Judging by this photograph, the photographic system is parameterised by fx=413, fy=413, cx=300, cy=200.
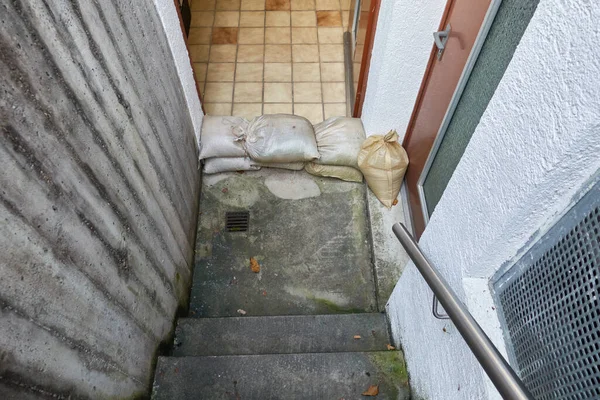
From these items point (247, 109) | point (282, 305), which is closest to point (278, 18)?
point (247, 109)

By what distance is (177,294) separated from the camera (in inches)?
108

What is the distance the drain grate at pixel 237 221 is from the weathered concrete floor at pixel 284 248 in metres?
0.04

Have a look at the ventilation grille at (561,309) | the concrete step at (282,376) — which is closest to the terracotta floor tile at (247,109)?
the concrete step at (282,376)

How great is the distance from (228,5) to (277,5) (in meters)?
0.61

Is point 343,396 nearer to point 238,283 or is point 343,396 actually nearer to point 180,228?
point 238,283

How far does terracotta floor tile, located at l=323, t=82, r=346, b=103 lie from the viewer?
14.3 feet

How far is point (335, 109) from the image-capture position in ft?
14.1

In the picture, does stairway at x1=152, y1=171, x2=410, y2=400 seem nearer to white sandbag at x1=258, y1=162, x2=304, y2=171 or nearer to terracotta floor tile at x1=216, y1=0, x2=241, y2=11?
white sandbag at x1=258, y1=162, x2=304, y2=171

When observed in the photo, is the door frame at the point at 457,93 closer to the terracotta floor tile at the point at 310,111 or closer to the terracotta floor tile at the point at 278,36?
the terracotta floor tile at the point at 310,111

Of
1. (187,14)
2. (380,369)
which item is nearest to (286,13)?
(187,14)

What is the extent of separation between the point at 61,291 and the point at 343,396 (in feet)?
5.18

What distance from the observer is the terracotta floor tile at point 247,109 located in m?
4.23

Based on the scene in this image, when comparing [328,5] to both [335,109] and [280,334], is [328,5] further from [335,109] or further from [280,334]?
[280,334]

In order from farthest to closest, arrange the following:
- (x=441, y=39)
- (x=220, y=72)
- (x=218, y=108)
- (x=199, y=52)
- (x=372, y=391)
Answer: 1. (x=199, y=52)
2. (x=220, y=72)
3. (x=218, y=108)
4. (x=441, y=39)
5. (x=372, y=391)
